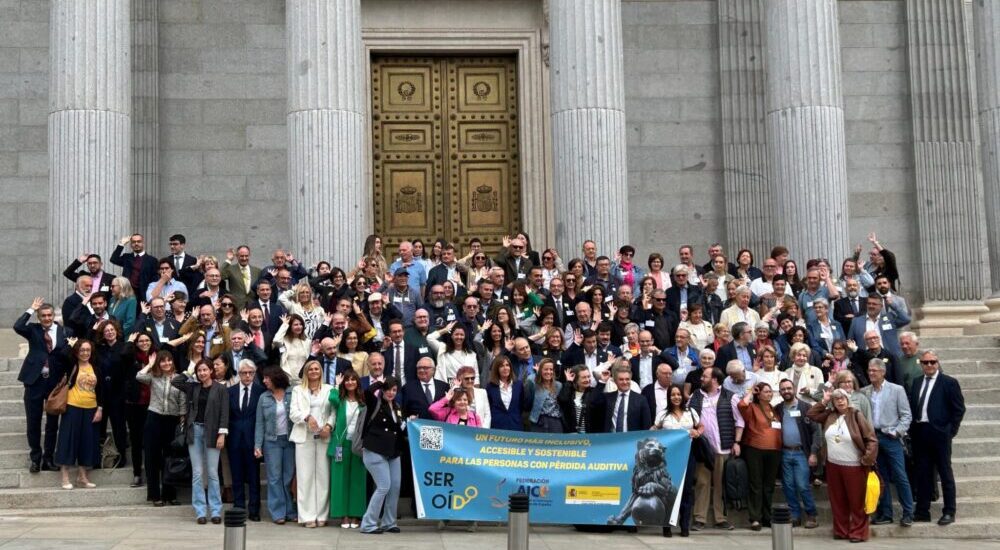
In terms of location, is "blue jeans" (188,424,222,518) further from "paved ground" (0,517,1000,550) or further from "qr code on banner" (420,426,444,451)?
"qr code on banner" (420,426,444,451)

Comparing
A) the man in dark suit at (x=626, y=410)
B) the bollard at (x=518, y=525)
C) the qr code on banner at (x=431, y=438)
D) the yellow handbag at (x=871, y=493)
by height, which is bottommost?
the yellow handbag at (x=871, y=493)

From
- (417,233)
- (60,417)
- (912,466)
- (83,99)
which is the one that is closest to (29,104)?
(83,99)

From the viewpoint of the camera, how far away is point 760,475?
16922 mm

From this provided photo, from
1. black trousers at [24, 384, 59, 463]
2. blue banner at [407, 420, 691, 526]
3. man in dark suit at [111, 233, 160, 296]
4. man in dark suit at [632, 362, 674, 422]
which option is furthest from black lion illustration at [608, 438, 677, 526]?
man in dark suit at [111, 233, 160, 296]

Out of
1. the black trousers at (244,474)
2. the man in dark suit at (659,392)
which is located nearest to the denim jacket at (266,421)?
the black trousers at (244,474)

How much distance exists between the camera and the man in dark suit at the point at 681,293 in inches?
757

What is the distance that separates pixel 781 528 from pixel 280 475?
7038mm

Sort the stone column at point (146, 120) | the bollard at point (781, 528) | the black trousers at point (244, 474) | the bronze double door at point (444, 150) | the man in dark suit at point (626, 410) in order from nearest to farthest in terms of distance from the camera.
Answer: the bollard at point (781, 528) → the man in dark suit at point (626, 410) → the black trousers at point (244, 474) → the stone column at point (146, 120) → the bronze double door at point (444, 150)

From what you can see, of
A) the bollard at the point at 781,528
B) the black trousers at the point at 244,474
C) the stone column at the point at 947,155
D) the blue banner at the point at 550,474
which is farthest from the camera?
the stone column at the point at 947,155

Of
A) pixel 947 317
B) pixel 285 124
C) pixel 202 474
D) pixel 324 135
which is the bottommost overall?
pixel 202 474

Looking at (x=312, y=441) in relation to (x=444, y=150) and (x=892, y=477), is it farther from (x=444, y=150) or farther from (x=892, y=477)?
(x=444, y=150)

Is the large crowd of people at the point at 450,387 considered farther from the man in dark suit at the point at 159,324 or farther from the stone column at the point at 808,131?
the stone column at the point at 808,131

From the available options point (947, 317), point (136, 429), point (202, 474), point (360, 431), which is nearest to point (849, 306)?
point (947, 317)

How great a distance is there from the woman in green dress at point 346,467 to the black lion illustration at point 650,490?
10.2ft
